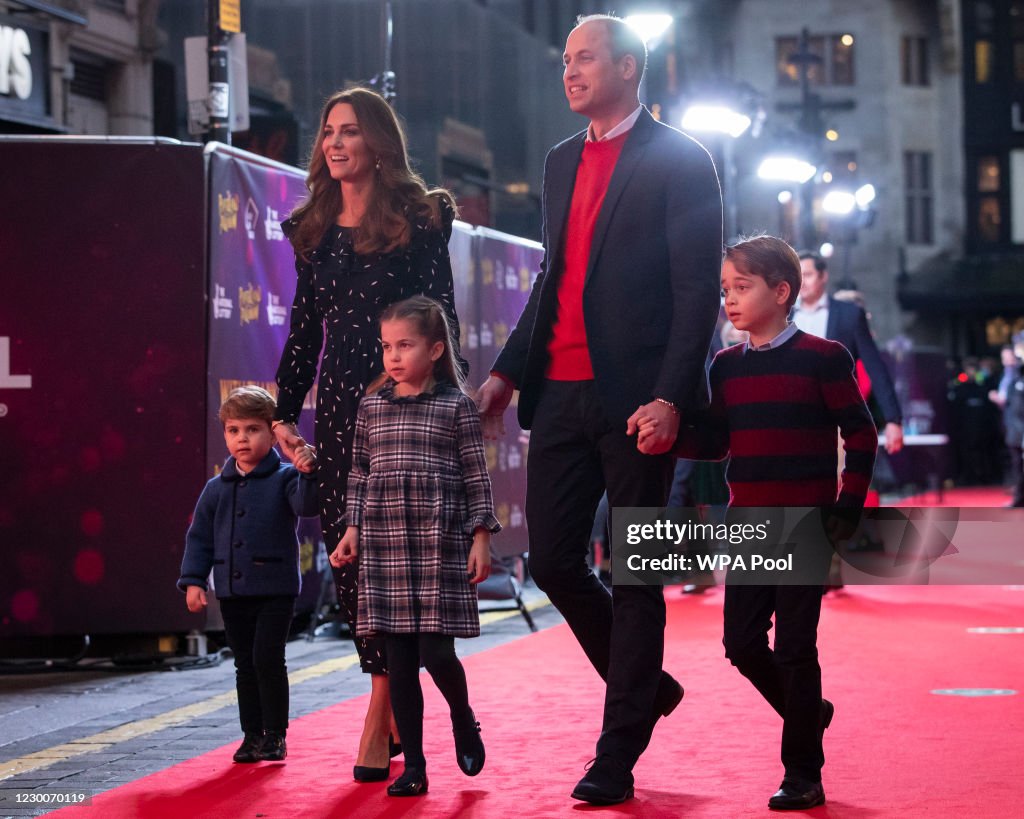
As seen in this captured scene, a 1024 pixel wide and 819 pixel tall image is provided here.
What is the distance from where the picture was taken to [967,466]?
31.2 m

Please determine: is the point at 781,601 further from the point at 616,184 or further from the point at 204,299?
the point at 204,299

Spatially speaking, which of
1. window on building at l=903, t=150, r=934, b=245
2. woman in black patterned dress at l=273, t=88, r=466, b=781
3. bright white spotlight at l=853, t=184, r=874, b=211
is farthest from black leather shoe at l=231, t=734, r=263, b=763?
window on building at l=903, t=150, r=934, b=245

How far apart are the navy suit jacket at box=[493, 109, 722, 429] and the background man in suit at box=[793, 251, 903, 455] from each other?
5.06 metres

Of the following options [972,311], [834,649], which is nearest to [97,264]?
[834,649]

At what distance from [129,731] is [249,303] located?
2.78 metres

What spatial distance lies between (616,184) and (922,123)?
40.7 meters

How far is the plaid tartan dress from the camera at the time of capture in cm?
523

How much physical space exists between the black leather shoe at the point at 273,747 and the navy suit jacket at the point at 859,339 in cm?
507

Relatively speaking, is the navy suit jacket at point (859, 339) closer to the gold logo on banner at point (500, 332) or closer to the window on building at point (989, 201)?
the gold logo on banner at point (500, 332)

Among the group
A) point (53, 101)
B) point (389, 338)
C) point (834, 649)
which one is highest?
point (53, 101)

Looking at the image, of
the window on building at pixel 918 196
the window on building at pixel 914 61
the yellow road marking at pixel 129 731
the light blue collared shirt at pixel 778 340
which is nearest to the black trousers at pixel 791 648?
the light blue collared shirt at pixel 778 340

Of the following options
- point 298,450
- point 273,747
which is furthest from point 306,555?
point 298,450

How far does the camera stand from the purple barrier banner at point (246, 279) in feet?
28.1

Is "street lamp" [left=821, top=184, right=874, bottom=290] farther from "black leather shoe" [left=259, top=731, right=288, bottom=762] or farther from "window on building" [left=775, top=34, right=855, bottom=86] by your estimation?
"black leather shoe" [left=259, top=731, right=288, bottom=762]
